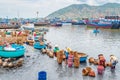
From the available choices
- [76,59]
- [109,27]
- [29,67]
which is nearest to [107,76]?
[76,59]

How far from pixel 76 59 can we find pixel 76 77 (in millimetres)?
4189

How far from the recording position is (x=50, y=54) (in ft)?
127

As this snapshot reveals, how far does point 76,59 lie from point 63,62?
3502 mm

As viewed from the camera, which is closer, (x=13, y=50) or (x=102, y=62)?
(x=102, y=62)

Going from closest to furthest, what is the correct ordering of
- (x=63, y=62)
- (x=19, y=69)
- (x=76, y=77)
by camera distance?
(x=76, y=77)
(x=19, y=69)
(x=63, y=62)

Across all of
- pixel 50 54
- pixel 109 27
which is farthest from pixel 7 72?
pixel 109 27

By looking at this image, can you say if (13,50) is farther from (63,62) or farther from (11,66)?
(63,62)

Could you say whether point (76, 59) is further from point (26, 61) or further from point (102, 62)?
point (26, 61)

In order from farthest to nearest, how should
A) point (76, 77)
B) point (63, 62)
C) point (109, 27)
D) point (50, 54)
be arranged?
1. point (109, 27)
2. point (50, 54)
3. point (63, 62)
4. point (76, 77)

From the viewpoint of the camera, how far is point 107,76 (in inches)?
1102

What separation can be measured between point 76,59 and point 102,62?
3.46 metres

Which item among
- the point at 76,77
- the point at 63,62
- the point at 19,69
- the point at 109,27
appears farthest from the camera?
the point at 109,27

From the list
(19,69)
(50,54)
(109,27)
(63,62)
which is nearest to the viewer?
(19,69)

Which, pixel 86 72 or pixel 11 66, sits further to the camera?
pixel 11 66
